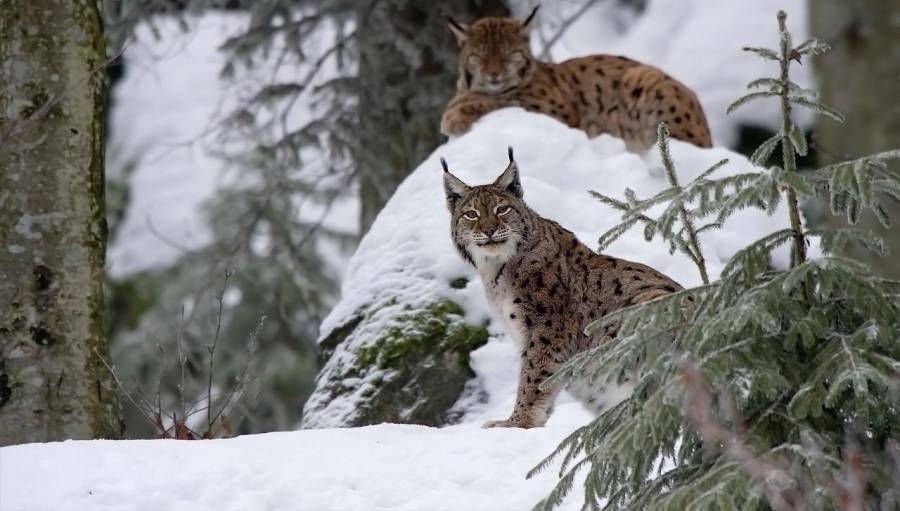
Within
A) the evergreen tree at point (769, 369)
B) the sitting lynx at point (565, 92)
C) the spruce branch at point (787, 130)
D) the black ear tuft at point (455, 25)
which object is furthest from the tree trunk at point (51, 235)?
the black ear tuft at point (455, 25)

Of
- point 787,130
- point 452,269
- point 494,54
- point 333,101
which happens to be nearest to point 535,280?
point 452,269

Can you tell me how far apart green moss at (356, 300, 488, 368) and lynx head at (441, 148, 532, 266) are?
0.78 m

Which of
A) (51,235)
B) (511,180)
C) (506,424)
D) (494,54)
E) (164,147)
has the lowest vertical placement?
(506,424)

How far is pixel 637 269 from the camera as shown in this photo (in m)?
6.20

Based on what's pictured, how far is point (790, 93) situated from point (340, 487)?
6.65ft

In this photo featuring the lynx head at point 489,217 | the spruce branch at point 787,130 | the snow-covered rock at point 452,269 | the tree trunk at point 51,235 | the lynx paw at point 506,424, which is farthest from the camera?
the snow-covered rock at point 452,269

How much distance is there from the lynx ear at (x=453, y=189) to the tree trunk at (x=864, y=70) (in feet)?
11.9

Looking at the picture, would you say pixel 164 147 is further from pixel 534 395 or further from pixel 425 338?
pixel 534 395

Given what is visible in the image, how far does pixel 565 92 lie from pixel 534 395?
376cm

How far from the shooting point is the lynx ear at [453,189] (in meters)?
6.39

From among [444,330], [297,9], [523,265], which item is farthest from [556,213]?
[297,9]

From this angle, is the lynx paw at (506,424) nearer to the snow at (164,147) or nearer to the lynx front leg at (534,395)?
the lynx front leg at (534,395)

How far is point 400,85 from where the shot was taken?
10812 millimetres

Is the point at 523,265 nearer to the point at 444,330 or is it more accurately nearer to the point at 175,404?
the point at 444,330
